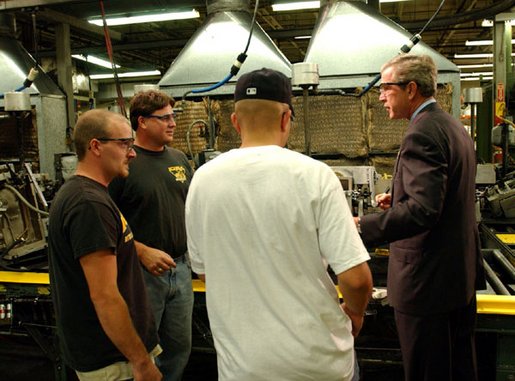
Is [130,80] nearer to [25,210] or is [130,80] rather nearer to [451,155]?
[25,210]

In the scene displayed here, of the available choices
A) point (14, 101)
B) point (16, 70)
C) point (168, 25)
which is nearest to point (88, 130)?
point (14, 101)

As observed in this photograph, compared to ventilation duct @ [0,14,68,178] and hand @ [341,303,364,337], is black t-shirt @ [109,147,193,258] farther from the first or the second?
ventilation duct @ [0,14,68,178]

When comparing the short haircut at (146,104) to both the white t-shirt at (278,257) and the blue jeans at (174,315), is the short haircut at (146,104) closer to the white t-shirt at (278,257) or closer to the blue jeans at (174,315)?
the blue jeans at (174,315)

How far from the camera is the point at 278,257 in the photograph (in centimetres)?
95

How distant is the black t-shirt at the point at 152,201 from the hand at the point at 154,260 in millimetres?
93

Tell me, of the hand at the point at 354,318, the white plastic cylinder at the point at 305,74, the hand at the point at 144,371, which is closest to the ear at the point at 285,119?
the hand at the point at 354,318

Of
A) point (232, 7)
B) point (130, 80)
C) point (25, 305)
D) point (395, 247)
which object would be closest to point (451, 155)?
point (395, 247)

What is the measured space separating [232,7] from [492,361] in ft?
8.00

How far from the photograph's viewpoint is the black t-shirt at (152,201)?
1.66 m

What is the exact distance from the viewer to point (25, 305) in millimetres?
2123

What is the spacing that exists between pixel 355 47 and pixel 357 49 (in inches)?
0.8

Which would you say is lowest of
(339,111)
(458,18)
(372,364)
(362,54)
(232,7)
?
(372,364)

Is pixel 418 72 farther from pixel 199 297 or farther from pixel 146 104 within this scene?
pixel 199 297

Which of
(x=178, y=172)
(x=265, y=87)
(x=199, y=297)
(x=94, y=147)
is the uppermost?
(x=265, y=87)
